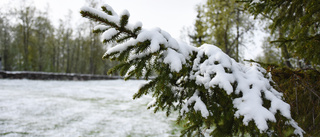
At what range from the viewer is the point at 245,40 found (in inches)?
623

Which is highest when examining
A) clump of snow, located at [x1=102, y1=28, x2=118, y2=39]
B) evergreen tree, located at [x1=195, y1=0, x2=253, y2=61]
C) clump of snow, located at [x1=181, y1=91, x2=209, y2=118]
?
evergreen tree, located at [x1=195, y1=0, x2=253, y2=61]

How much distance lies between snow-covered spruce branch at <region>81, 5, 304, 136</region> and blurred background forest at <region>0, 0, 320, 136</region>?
36 centimetres

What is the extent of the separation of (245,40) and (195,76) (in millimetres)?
16378

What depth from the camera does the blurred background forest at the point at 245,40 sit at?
198cm

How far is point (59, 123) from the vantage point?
14.3ft

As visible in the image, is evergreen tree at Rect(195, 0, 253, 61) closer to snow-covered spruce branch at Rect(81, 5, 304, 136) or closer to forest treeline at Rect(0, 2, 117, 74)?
snow-covered spruce branch at Rect(81, 5, 304, 136)

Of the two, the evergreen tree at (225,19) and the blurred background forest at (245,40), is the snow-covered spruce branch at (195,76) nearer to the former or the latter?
the blurred background forest at (245,40)

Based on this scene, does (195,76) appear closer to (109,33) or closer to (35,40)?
(109,33)

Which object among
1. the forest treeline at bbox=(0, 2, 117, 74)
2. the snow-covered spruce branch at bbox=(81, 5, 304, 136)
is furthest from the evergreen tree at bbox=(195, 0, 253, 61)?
the forest treeline at bbox=(0, 2, 117, 74)

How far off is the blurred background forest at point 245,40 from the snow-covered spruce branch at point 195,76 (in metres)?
0.36

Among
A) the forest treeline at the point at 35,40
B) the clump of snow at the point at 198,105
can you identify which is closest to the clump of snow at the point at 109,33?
the clump of snow at the point at 198,105

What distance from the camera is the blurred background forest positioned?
198 cm

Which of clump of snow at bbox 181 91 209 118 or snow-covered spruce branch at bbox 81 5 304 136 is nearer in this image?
snow-covered spruce branch at bbox 81 5 304 136

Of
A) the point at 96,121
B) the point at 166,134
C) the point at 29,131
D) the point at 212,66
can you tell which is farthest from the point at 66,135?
the point at 212,66
